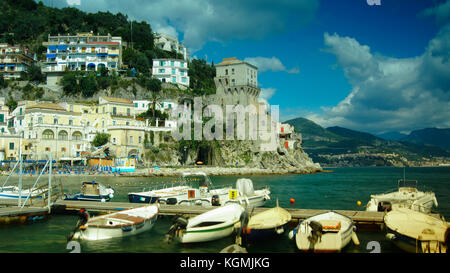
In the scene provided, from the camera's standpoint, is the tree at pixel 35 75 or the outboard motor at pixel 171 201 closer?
the outboard motor at pixel 171 201

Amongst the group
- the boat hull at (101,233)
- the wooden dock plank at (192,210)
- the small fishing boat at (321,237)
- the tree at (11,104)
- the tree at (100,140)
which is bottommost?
the boat hull at (101,233)

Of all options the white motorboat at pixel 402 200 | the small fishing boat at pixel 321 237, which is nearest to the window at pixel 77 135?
the white motorboat at pixel 402 200

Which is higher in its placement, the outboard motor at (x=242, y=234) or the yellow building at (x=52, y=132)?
the yellow building at (x=52, y=132)

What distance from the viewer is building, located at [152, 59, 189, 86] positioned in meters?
85.1

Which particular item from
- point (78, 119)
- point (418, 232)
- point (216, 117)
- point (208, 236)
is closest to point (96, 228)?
point (208, 236)

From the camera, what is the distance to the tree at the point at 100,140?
206 feet

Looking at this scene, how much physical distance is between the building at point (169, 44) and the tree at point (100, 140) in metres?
46.1

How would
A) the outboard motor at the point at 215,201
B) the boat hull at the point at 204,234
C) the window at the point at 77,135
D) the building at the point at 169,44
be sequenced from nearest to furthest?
the boat hull at the point at 204,234, the outboard motor at the point at 215,201, the window at the point at 77,135, the building at the point at 169,44

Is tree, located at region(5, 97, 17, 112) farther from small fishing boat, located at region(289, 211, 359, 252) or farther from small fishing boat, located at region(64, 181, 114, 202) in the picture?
small fishing boat, located at region(289, 211, 359, 252)

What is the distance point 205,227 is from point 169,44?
97013 mm

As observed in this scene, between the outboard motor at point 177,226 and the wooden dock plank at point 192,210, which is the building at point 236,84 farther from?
the outboard motor at point 177,226

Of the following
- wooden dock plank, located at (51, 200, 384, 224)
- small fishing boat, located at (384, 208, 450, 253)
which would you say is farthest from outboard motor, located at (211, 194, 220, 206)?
small fishing boat, located at (384, 208, 450, 253)

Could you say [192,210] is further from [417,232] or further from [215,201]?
[417,232]

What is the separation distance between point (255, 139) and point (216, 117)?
10.6 m
